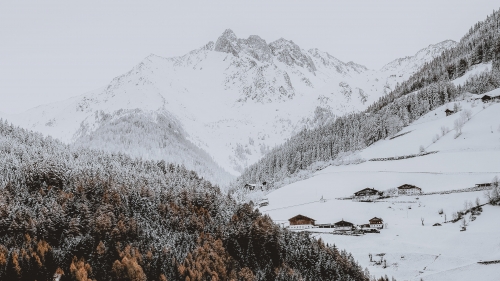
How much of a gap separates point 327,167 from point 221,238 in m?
93.5

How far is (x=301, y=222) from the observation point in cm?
10344

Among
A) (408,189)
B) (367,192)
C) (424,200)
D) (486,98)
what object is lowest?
(424,200)

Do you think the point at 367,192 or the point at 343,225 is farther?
the point at 367,192

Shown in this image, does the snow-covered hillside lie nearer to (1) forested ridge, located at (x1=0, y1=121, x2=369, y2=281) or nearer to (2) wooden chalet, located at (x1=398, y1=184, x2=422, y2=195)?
(2) wooden chalet, located at (x1=398, y1=184, x2=422, y2=195)

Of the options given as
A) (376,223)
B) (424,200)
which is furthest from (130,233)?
(424,200)

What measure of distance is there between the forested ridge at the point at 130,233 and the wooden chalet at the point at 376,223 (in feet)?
48.0

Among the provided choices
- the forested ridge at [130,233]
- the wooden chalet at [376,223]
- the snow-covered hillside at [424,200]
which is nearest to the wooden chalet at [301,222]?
the snow-covered hillside at [424,200]

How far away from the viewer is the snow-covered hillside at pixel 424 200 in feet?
236

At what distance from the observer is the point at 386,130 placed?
18712cm

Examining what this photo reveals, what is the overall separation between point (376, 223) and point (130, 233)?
53.0 metres

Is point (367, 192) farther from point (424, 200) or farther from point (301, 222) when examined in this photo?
point (301, 222)

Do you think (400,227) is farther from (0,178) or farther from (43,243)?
(0,178)

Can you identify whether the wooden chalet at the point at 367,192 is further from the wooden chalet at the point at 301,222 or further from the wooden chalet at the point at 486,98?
the wooden chalet at the point at 486,98

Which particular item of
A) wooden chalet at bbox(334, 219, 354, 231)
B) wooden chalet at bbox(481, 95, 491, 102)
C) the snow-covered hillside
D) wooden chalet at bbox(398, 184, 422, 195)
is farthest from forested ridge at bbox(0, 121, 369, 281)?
wooden chalet at bbox(481, 95, 491, 102)
